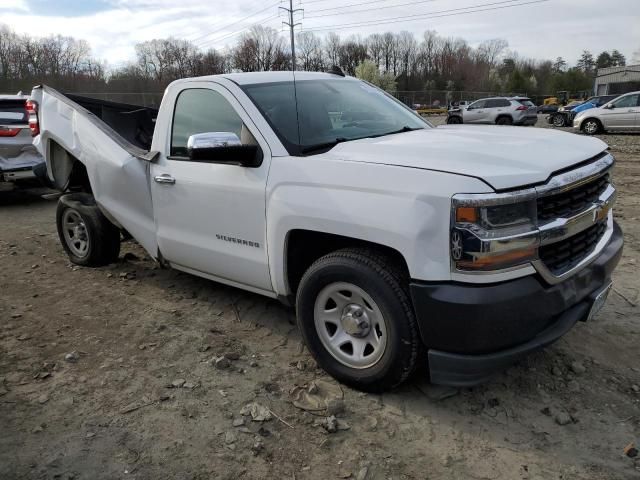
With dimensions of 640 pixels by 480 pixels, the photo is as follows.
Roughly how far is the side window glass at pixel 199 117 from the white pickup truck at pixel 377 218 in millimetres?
14

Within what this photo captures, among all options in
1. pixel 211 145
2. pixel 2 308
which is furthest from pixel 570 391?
pixel 2 308

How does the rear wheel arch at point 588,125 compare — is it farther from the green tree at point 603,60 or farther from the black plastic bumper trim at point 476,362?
the green tree at point 603,60

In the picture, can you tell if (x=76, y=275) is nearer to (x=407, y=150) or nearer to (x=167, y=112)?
(x=167, y=112)

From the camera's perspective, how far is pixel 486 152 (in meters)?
2.82

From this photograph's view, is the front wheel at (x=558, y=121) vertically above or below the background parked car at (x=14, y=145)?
below

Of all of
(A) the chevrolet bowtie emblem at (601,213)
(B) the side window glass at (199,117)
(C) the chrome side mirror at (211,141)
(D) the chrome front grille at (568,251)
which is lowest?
(D) the chrome front grille at (568,251)

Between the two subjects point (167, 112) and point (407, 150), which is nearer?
point (407, 150)

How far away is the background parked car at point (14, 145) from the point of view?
344 inches

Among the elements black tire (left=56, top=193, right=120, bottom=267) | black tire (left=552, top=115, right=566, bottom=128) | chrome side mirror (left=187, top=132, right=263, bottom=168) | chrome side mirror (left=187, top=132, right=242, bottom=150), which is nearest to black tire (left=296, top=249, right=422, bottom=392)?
chrome side mirror (left=187, top=132, right=263, bottom=168)

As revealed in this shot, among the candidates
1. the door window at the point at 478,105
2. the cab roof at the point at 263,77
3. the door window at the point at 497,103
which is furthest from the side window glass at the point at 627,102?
the cab roof at the point at 263,77

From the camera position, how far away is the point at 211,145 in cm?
324

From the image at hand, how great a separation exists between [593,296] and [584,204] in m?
0.51

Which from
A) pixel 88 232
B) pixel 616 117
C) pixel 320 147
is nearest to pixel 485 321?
pixel 320 147

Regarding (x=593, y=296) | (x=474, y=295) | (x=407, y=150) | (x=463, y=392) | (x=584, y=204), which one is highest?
(x=407, y=150)
